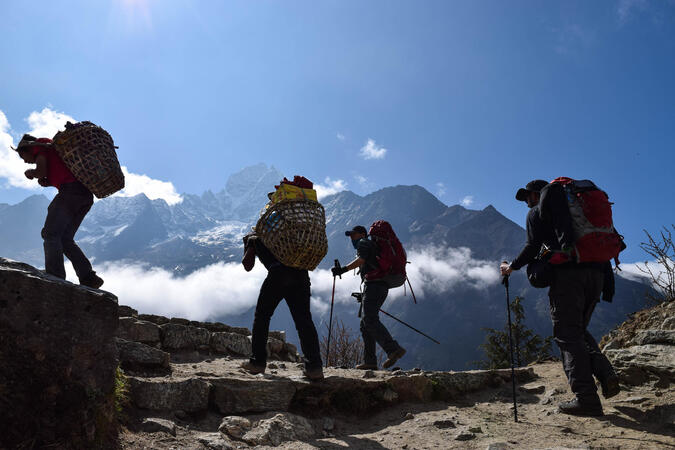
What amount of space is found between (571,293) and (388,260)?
2948 millimetres

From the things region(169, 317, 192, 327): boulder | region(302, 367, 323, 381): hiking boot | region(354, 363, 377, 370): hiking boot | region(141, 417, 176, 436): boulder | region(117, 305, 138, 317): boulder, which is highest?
region(117, 305, 138, 317): boulder

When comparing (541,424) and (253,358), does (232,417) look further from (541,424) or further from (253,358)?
(541,424)

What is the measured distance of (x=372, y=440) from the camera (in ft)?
12.2

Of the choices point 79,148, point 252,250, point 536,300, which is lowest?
point 252,250

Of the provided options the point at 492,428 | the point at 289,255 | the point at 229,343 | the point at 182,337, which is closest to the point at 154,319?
the point at 182,337

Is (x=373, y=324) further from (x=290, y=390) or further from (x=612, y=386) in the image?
(x=612, y=386)

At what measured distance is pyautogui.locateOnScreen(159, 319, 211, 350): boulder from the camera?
6.16m

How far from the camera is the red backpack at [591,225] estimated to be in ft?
12.8

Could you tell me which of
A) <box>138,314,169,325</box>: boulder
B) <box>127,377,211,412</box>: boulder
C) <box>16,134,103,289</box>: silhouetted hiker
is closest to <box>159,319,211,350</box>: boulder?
<box>138,314,169,325</box>: boulder

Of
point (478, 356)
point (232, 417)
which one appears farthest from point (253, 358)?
point (478, 356)

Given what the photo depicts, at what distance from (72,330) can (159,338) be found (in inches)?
141

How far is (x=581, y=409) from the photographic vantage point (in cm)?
386

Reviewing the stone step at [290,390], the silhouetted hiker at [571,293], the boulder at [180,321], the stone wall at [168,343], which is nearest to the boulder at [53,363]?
the stone step at [290,390]

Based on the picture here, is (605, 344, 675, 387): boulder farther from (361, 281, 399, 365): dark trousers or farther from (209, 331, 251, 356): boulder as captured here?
(209, 331, 251, 356): boulder
